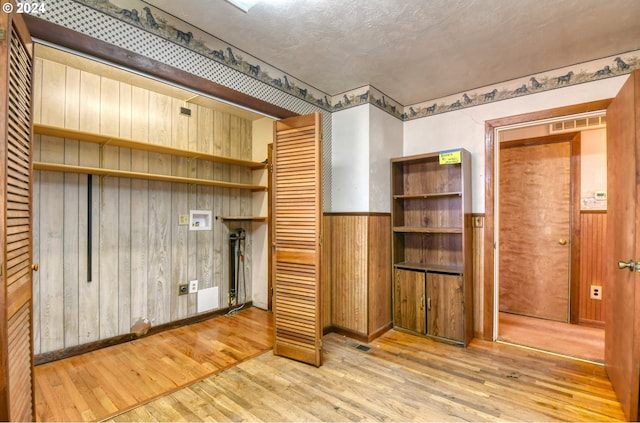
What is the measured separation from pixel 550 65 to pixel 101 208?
4.15 meters

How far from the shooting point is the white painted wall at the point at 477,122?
258 centimetres

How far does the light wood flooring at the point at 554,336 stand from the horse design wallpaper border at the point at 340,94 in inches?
91.4

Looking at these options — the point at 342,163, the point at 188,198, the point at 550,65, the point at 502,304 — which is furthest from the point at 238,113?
the point at 502,304

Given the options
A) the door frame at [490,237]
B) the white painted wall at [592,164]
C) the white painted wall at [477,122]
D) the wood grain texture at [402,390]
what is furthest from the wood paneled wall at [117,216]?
the white painted wall at [592,164]

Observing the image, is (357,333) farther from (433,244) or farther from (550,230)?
(550,230)

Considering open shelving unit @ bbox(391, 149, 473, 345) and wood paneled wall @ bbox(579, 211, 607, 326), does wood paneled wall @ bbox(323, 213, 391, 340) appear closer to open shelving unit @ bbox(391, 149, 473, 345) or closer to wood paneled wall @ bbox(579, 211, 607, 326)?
open shelving unit @ bbox(391, 149, 473, 345)

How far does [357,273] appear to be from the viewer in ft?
10.2

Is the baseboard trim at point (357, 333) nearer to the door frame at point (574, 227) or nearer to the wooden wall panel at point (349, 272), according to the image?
the wooden wall panel at point (349, 272)

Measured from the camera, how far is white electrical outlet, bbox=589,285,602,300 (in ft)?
10.9

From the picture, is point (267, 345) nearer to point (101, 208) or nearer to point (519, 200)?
point (101, 208)

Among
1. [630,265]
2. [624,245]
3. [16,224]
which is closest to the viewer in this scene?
[16,224]

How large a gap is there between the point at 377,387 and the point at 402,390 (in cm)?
17

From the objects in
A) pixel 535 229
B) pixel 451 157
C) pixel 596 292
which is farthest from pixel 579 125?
pixel 596 292

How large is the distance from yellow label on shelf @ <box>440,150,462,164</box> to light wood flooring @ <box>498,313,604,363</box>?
71.0 inches
